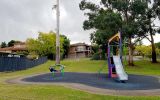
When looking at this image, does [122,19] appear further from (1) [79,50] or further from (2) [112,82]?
(1) [79,50]

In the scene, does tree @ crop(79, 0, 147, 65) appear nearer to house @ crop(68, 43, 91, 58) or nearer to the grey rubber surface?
the grey rubber surface

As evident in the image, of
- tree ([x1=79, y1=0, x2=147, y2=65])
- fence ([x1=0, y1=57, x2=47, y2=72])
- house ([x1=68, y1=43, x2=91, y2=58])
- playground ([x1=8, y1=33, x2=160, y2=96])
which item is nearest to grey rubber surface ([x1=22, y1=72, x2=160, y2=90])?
playground ([x1=8, y1=33, x2=160, y2=96])

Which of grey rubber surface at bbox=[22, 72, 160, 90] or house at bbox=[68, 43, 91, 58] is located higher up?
house at bbox=[68, 43, 91, 58]

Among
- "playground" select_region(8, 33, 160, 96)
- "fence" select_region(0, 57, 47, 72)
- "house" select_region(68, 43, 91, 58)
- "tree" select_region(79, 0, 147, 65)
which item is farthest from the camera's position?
"house" select_region(68, 43, 91, 58)

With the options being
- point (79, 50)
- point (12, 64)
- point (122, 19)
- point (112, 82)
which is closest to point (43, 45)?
point (79, 50)

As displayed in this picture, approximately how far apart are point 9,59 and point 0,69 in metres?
2.46

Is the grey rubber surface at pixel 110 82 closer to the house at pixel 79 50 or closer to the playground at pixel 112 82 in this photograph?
the playground at pixel 112 82

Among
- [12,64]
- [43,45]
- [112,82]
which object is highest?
[43,45]

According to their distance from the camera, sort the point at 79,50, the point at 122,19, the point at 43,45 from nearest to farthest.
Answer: the point at 122,19
the point at 43,45
the point at 79,50

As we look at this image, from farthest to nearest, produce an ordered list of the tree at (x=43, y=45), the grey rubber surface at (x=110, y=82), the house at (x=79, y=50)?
the house at (x=79, y=50)
the tree at (x=43, y=45)
the grey rubber surface at (x=110, y=82)

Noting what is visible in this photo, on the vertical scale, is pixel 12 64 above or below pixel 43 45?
below

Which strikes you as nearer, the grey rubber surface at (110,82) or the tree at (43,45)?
the grey rubber surface at (110,82)

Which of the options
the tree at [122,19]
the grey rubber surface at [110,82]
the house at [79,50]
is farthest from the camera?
the house at [79,50]

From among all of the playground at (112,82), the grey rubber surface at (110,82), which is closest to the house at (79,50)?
the playground at (112,82)
